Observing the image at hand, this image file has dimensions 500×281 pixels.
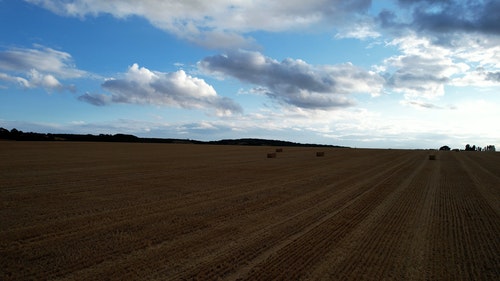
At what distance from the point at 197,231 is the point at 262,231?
1234 millimetres

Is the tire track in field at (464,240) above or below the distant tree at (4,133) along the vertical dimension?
below

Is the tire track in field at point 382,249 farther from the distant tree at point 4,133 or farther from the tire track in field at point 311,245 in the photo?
the distant tree at point 4,133

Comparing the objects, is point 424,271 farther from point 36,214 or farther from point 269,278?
point 36,214

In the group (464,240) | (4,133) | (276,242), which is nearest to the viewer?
(276,242)

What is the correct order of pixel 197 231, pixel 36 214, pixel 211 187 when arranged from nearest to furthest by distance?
pixel 197 231
pixel 36 214
pixel 211 187

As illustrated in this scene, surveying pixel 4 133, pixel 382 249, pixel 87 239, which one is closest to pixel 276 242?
pixel 382 249

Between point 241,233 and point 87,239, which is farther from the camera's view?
point 241,233

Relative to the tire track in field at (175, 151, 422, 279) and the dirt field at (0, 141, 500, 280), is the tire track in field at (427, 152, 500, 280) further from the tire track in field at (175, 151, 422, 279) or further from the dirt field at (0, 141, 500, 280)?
the tire track in field at (175, 151, 422, 279)

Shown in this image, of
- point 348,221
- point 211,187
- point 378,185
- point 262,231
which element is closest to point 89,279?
point 262,231

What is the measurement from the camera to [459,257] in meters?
5.81

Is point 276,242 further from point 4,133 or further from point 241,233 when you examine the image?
point 4,133

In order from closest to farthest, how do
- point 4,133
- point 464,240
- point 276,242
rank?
point 276,242 < point 464,240 < point 4,133

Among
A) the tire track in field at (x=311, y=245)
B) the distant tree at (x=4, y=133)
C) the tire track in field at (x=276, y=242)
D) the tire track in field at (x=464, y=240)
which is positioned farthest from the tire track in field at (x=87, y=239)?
the distant tree at (x=4, y=133)

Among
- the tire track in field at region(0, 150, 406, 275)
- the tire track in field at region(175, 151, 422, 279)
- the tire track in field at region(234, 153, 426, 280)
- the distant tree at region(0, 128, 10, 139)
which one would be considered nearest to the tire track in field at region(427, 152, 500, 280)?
the tire track in field at region(234, 153, 426, 280)
